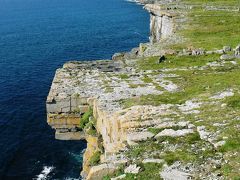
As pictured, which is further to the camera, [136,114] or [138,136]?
[136,114]

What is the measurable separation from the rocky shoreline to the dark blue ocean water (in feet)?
54.0

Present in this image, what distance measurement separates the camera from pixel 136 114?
27.3 meters

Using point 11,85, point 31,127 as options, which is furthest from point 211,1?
point 31,127

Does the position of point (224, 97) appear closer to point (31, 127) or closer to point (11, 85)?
point (31, 127)

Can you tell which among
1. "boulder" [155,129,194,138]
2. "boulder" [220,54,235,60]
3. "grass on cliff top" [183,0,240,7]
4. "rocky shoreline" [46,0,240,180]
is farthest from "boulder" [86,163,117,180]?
"grass on cliff top" [183,0,240,7]

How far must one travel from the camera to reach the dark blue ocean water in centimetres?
5731

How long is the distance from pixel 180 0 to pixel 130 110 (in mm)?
92535

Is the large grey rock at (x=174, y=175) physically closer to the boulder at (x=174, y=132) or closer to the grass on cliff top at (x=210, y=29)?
the boulder at (x=174, y=132)

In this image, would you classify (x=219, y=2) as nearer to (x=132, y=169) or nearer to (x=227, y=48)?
(x=227, y=48)

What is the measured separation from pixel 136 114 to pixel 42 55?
8277cm

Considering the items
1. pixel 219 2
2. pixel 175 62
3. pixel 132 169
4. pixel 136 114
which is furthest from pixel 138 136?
pixel 219 2

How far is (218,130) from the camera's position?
23.1 meters

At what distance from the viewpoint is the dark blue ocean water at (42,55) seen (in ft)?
188

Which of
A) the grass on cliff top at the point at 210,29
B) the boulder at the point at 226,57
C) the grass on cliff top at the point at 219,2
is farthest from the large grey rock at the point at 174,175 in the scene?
the grass on cliff top at the point at 219,2
